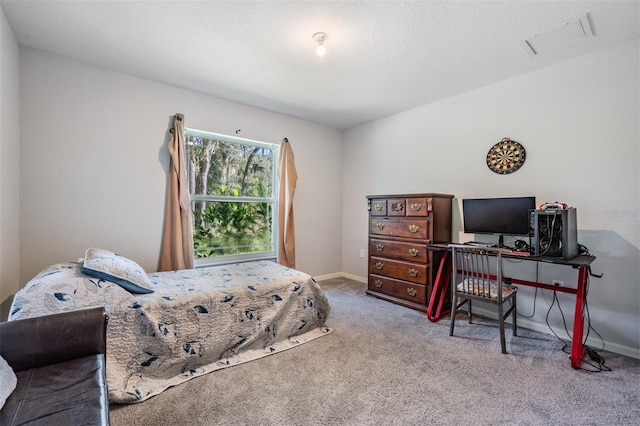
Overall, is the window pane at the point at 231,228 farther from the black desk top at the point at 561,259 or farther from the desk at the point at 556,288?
the black desk top at the point at 561,259

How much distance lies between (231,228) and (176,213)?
82cm

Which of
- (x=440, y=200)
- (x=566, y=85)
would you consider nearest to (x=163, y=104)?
(x=440, y=200)

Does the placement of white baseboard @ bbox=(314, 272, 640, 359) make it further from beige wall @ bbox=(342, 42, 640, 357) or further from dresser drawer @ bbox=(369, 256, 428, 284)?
dresser drawer @ bbox=(369, 256, 428, 284)

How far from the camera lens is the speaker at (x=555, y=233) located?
2223mm

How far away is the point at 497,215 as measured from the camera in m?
2.84

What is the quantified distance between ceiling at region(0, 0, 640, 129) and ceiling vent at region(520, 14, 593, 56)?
0.05m

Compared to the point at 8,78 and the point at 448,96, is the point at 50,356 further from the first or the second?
the point at 448,96

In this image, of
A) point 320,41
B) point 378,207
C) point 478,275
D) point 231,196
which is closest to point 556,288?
point 478,275

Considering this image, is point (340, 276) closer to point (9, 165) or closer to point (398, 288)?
point (398, 288)

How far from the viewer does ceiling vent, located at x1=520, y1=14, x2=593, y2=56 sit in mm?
2066

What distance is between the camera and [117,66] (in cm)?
277

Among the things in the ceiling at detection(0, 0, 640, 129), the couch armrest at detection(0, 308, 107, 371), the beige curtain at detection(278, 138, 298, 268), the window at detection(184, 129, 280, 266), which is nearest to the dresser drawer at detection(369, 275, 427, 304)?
the beige curtain at detection(278, 138, 298, 268)

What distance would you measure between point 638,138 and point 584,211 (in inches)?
26.0

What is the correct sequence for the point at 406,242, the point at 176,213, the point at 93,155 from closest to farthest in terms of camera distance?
the point at 93,155, the point at 176,213, the point at 406,242
